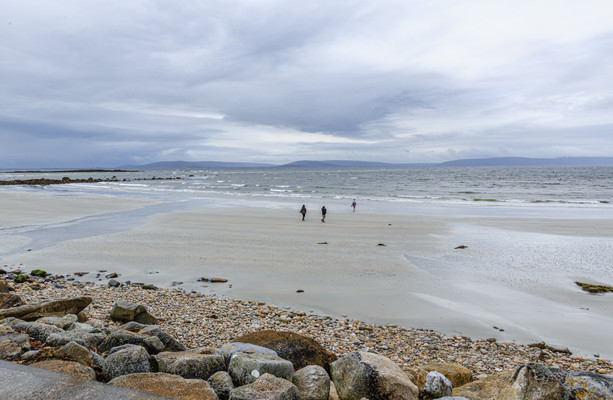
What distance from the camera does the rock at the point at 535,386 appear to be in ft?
11.8

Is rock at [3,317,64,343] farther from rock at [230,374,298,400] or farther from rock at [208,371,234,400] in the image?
rock at [230,374,298,400]

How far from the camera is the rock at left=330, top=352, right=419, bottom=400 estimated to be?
403cm

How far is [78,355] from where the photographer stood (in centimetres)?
397

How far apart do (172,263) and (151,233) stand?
6219 millimetres

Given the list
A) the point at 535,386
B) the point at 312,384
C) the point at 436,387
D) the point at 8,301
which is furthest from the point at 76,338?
the point at 535,386

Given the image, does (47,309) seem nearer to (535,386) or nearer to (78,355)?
(78,355)

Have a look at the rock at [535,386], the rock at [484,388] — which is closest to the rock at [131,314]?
the rock at [484,388]

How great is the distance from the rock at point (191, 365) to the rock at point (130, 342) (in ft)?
1.37

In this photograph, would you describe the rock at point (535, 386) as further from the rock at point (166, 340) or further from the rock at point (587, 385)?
the rock at point (166, 340)

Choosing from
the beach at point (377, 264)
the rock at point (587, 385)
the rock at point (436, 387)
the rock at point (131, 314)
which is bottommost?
the beach at point (377, 264)

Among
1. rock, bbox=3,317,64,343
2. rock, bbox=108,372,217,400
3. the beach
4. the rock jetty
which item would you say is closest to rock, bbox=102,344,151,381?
the rock jetty

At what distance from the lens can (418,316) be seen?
8148 millimetres

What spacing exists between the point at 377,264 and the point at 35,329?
9.83m

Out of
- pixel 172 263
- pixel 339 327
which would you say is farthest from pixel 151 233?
pixel 339 327
